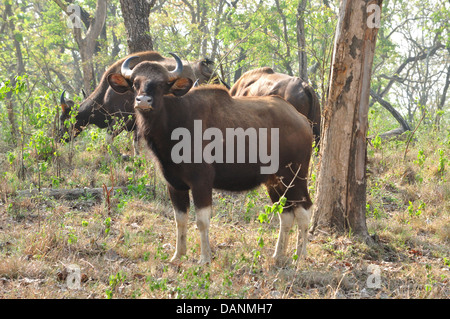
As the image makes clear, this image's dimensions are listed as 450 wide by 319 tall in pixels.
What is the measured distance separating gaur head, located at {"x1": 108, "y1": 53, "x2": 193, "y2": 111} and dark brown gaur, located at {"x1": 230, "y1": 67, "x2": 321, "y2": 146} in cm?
391

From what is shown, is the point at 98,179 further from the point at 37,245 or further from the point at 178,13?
the point at 178,13

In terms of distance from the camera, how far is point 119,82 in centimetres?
538

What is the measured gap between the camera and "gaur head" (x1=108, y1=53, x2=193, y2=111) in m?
4.92

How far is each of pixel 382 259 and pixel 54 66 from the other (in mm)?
25055

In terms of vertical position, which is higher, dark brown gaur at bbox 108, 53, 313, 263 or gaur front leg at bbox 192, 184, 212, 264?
dark brown gaur at bbox 108, 53, 313, 263

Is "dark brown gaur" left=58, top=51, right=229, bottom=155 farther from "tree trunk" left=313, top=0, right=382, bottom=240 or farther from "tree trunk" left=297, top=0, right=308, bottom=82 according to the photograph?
"tree trunk" left=313, top=0, right=382, bottom=240

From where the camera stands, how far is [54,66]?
1064 inches

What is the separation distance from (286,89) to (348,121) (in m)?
3.07

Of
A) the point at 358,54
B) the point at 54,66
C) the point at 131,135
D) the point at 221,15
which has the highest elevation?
the point at 221,15

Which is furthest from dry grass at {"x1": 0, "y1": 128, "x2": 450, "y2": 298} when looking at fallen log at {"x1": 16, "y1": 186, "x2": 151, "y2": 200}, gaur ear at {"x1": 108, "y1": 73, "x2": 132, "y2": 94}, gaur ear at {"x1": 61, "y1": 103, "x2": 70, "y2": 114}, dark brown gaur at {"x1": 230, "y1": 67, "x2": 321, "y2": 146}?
gaur ear at {"x1": 61, "y1": 103, "x2": 70, "y2": 114}

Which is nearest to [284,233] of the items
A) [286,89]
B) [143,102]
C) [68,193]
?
[143,102]

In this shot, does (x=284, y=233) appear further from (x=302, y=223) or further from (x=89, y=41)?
(x=89, y=41)
